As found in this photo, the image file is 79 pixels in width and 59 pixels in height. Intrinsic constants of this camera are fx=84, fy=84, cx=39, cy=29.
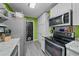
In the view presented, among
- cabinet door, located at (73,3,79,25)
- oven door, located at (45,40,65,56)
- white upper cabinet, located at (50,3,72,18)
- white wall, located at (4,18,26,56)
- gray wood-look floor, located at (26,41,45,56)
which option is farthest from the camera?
gray wood-look floor, located at (26,41,45,56)

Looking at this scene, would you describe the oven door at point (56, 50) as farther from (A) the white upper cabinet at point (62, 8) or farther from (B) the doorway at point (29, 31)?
(B) the doorway at point (29, 31)

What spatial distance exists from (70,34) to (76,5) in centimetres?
79

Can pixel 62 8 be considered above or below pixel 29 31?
above

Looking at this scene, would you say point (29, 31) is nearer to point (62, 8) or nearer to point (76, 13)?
point (62, 8)

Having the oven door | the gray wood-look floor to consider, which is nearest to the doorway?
the gray wood-look floor

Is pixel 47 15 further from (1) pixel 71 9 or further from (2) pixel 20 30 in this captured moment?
(1) pixel 71 9

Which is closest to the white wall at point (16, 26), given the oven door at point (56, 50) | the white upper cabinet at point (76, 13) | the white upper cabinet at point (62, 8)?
the oven door at point (56, 50)

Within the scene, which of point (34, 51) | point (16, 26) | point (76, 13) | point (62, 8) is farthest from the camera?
point (34, 51)

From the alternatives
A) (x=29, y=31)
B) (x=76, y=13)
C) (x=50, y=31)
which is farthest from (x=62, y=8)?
(x=29, y=31)

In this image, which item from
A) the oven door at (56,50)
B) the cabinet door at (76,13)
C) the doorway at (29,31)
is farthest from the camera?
the doorway at (29,31)

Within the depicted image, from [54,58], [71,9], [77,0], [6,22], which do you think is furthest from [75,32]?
[6,22]

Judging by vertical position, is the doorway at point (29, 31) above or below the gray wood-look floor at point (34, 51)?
above

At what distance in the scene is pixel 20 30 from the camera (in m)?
3.34

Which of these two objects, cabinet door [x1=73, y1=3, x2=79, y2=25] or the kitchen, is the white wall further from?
cabinet door [x1=73, y1=3, x2=79, y2=25]
